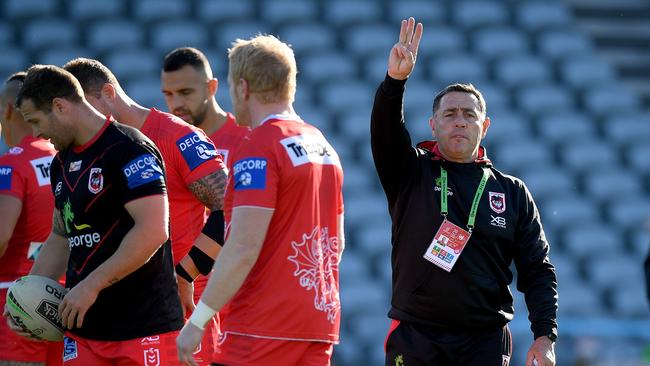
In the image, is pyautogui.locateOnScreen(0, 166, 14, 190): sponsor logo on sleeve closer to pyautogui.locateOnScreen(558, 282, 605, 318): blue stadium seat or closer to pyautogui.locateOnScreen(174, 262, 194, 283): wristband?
pyautogui.locateOnScreen(174, 262, 194, 283): wristband

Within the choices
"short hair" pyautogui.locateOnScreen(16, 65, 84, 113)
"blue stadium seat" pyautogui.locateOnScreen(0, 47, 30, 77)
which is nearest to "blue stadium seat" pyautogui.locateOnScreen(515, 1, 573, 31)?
"blue stadium seat" pyautogui.locateOnScreen(0, 47, 30, 77)

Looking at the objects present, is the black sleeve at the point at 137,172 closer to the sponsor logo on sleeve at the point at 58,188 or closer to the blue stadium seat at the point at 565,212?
the sponsor logo on sleeve at the point at 58,188

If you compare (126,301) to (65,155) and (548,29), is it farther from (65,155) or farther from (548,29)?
(548,29)

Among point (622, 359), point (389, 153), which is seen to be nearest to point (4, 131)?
point (389, 153)

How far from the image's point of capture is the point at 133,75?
14.0 metres

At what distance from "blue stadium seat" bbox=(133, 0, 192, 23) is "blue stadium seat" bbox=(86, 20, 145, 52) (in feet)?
0.87

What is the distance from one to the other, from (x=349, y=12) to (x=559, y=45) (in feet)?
10.8

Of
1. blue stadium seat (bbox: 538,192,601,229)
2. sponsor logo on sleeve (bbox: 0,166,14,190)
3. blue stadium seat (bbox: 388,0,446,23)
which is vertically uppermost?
blue stadium seat (bbox: 388,0,446,23)

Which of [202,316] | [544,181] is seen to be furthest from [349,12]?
[202,316]

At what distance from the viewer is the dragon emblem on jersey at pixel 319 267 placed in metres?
4.00

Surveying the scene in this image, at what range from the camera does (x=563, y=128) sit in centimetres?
A: 1478

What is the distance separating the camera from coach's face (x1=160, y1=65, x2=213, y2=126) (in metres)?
5.95

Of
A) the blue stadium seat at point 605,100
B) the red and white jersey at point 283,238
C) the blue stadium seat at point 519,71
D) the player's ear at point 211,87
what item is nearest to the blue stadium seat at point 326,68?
the blue stadium seat at point 519,71

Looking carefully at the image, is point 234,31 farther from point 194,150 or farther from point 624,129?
point 194,150
